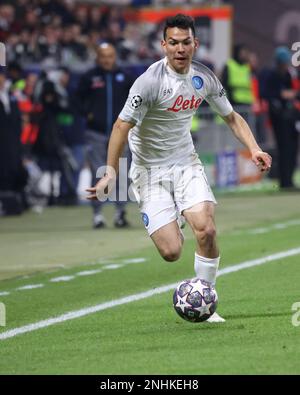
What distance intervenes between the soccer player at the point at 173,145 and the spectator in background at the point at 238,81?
15399 millimetres

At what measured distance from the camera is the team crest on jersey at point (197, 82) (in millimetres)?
10273

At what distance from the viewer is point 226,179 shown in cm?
2509

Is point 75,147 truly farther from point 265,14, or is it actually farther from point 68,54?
point 265,14

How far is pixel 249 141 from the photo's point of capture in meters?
10.4

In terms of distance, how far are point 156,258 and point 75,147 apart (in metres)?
8.15

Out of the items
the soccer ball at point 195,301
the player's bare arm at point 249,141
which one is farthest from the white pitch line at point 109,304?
the player's bare arm at point 249,141

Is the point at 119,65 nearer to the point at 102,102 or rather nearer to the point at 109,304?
the point at 102,102

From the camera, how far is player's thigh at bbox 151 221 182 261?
10.2m

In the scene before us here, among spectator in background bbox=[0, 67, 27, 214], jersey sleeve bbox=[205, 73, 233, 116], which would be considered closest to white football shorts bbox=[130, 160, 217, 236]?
jersey sleeve bbox=[205, 73, 233, 116]

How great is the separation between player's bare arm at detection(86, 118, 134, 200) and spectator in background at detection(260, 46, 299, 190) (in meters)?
14.4

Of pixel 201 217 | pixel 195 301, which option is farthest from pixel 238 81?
pixel 195 301
